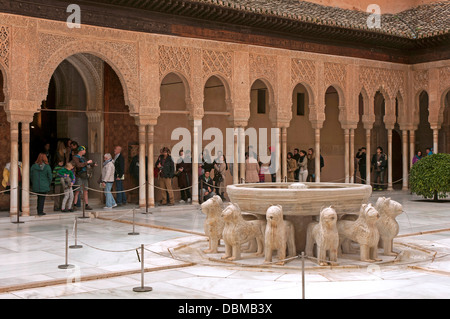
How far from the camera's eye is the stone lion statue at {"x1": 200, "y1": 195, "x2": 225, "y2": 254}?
910 centimetres

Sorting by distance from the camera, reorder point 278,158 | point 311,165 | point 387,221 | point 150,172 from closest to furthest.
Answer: point 387,221
point 150,172
point 278,158
point 311,165

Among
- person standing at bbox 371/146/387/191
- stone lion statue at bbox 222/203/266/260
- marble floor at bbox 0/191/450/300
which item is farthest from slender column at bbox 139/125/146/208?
person standing at bbox 371/146/387/191

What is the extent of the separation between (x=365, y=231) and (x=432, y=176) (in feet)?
35.1

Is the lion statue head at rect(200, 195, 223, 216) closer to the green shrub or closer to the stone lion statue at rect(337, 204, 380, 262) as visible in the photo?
the stone lion statue at rect(337, 204, 380, 262)

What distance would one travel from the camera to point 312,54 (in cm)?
1942

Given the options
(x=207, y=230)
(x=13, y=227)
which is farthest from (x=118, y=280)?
(x=13, y=227)

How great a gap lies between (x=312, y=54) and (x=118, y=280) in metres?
13.5

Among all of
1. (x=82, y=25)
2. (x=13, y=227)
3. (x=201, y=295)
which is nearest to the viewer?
(x=201, y=295)

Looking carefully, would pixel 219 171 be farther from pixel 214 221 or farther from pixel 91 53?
pixel 214 221

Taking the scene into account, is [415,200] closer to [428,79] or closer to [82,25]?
[428,79]

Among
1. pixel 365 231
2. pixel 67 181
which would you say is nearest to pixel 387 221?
pixel 365 231

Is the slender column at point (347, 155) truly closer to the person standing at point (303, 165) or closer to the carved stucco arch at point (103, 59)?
the person standing at point (303, 165)

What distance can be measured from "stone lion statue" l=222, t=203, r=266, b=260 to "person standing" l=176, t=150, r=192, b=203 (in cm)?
829

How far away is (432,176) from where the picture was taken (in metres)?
18.1
